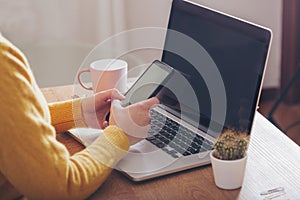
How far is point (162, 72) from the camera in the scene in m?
1.37

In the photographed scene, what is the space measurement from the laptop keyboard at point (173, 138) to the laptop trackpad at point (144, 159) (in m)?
0.02

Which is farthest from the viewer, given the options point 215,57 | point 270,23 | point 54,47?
point 270,23

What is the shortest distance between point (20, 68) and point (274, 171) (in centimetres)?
56

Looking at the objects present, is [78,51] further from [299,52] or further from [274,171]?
[274,171]

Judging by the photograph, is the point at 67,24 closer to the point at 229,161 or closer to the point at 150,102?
the point at 150,102

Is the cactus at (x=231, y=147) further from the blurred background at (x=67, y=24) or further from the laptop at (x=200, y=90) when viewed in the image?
the blurred background at (x=67, y=24)

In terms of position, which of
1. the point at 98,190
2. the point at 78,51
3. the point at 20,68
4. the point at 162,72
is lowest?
the point at 78,51

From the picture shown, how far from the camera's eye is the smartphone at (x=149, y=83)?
4.39 ft

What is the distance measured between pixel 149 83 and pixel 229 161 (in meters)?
0.35

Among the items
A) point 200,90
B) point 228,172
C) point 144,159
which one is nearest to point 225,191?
point 228,172

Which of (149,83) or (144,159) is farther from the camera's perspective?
(149,83)

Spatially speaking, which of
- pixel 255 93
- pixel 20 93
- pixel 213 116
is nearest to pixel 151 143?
pixel 213 116

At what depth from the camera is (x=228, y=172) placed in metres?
1.11

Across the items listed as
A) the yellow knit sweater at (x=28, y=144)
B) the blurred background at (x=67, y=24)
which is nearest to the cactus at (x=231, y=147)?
the yellow knit sweater at (x=28, y=144)
